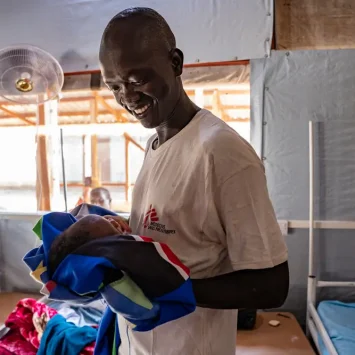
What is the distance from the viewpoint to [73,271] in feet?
1.71

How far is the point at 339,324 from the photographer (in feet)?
5.53

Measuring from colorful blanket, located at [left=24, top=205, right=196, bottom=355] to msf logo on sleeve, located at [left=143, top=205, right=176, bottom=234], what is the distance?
0.10 metres

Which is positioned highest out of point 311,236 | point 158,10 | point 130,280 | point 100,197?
point 158,10

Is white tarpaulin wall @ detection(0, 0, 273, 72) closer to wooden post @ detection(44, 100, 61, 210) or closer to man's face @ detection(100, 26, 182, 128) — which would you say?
wooden post @ detection(44, 100, 61, 210)

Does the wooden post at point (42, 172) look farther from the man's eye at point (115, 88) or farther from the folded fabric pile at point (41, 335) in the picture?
the man's eye at point (115, 88)

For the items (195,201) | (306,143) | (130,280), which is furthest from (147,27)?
(306,143)

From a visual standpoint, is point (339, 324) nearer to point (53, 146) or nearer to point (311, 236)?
point (311, 236)

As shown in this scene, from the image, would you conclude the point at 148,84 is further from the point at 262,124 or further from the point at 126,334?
the point at 262,124

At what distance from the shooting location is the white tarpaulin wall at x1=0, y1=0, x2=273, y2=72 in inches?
81.6

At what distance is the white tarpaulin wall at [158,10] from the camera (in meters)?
2.07

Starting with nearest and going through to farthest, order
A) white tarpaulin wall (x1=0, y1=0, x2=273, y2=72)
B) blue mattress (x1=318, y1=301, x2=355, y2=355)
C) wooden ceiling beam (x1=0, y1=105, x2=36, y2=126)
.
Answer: blue mattress (x1=318, y1=301, x2=355, y2=355)
white tarpaulin wall (x1=0, y1=0, x2=273, y2=72)
wooden ceiling beam (x1=0, y1=105, x2=36, y2=126)

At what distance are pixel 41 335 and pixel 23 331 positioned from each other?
0.16 metres

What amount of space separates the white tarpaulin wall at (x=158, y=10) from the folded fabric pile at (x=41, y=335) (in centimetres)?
145

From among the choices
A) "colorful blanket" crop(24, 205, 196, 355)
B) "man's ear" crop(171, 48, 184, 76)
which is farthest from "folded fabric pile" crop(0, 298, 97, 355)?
"man's ear" crop(171, 48, 184, 76)
